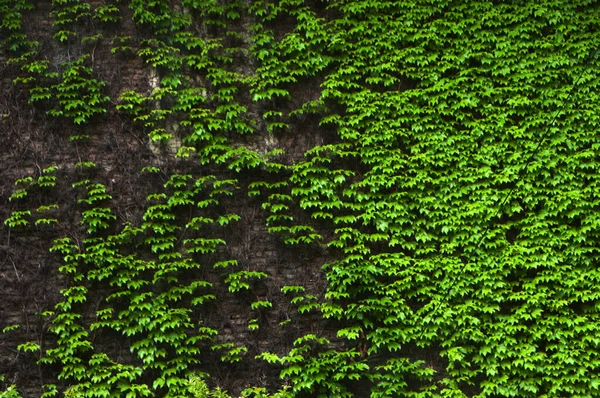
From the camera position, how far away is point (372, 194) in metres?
6.06

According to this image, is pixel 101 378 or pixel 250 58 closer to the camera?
pixel 101 378

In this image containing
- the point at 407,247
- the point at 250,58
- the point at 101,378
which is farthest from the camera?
the point at 250,58

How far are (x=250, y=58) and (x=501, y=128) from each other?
9.99ft

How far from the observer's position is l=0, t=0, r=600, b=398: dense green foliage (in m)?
5.70

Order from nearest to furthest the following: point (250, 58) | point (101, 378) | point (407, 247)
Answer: point (101, 378)
point (407, 247)
point (250, 58)

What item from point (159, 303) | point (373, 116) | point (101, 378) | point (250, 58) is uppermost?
point (250, 58)

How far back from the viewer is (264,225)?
20.2ft

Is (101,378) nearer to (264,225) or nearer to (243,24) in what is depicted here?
(264,225)

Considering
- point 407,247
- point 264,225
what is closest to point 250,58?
point 264,225

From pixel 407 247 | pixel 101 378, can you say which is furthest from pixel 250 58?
pixel 101 378

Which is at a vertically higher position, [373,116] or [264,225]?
[373,116]

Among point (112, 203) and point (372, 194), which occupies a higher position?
point (112, 203)

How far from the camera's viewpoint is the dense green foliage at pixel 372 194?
5.70 m

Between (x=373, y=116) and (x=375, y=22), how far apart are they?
113 cm
